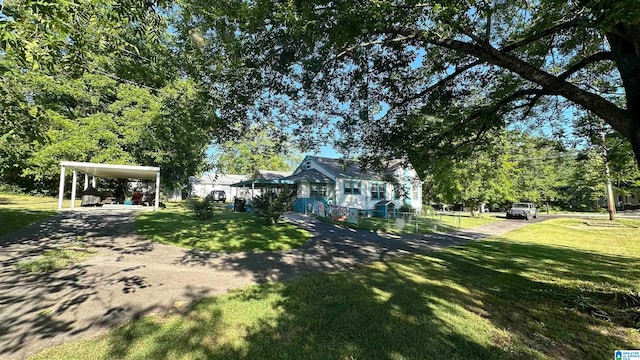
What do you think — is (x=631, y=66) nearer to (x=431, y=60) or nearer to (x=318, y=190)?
(x=431, y=60)

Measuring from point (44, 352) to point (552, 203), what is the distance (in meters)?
61.9

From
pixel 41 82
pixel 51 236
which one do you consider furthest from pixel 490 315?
pixel 41 82

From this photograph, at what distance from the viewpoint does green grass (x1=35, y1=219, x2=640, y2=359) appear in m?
3.37

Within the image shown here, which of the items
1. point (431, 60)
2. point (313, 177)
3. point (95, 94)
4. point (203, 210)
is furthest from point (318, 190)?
point (95, 94)

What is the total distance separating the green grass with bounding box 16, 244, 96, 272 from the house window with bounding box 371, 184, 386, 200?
2244cm

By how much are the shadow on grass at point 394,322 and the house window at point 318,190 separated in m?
18.0

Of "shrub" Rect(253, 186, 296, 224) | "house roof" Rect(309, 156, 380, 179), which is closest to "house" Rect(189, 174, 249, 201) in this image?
"house roof" Rect(309, 156, 380, 179)

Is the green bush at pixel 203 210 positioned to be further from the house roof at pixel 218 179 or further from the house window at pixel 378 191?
the house roof at pixel 218 179

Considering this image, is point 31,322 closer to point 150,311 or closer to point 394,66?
point 150,311

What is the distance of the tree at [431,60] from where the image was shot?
14.5 feet

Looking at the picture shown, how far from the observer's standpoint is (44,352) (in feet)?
10.4

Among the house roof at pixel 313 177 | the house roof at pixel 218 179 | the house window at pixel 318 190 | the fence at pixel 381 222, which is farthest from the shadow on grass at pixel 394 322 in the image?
the house roof at pixel 218 179

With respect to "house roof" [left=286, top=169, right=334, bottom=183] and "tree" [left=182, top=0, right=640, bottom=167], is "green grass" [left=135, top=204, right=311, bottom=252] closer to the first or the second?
"tree" [left=182, top=0, right=640, bottom=167]

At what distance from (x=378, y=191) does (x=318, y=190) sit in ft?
20.5
